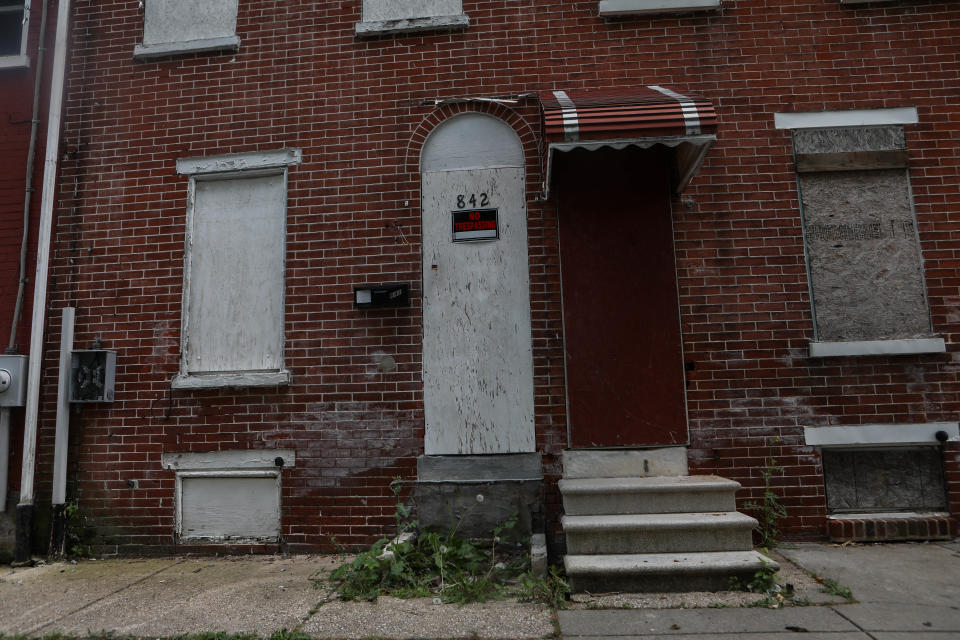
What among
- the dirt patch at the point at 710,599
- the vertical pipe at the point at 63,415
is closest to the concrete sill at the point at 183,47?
the vertical pipe at the point at 63,415

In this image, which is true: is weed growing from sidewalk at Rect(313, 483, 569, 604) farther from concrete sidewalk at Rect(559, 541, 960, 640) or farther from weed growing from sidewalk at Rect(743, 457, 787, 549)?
weed growing from sidewalk at Rect(743, 457, 787, 549)

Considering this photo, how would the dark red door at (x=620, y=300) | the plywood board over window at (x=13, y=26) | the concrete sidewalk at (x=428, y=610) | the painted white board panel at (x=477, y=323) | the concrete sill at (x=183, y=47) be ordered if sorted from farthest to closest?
the plywood board over window at (x=13, y=26) < the concrete sill at (x=183, y=47) < the painted white board panel at (x=477, y=323) < the dark red door at (x=620, y=300) < the concrete sidewalk at (x=428, y=610)

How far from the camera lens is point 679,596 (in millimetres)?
A: 3746

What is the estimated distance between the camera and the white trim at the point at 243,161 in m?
5.59

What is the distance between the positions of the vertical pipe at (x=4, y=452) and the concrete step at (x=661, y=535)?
4.88 m

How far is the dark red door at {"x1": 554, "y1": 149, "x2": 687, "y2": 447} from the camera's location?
16.3ft

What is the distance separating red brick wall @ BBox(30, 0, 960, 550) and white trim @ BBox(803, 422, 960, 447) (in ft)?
0.29

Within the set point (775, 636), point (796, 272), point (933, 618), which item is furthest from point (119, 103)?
point (933, 618)

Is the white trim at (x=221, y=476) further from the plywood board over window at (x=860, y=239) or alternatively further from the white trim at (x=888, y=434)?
the plywood board over window at (x=860, y=239)

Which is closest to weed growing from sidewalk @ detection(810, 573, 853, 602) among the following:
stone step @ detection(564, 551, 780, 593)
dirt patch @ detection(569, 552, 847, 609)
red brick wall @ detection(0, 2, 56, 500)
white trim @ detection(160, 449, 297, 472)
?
dirt patch @ detection(569, 552, 847, 609)

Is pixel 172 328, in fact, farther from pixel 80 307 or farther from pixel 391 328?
pixel 391 328

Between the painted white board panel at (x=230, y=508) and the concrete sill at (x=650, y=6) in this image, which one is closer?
the painted white board panel at (x=230, y=508)

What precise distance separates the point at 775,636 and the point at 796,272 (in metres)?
3.03

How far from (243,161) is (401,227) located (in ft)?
5.35
